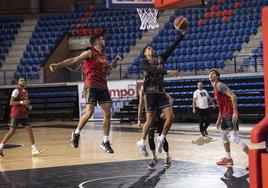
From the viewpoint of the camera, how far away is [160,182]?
8828mm

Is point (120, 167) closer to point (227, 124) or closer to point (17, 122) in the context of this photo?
point (227, 124)

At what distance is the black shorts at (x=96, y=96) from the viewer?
30.0ft

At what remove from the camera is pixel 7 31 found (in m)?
34.1

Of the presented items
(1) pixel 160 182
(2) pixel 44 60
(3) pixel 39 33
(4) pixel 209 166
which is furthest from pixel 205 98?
(3) pixel 39 33

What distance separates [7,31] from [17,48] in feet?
5.90

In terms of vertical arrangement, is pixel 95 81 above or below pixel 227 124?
above

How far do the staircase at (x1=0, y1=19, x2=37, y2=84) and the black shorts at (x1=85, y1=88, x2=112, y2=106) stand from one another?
72.3 feet

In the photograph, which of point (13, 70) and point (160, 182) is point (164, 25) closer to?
point (13, 70)

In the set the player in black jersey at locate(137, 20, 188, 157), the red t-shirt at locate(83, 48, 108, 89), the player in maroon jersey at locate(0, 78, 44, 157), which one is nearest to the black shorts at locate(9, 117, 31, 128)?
the player in maroon jersey at locate(0, 78, 44, 157)

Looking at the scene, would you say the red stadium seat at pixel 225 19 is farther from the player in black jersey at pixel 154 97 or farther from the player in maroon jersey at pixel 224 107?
the player in black jersey at pixel 154 97

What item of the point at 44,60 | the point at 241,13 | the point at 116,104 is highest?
the point at 241,13

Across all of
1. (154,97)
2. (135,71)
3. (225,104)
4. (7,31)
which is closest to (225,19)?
(135,71)

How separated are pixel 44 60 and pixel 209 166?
21711 mm

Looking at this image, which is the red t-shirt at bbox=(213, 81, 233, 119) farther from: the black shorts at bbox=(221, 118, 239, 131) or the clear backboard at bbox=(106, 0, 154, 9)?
the clear backboard at bbox=(106, 0, 154, 9)
